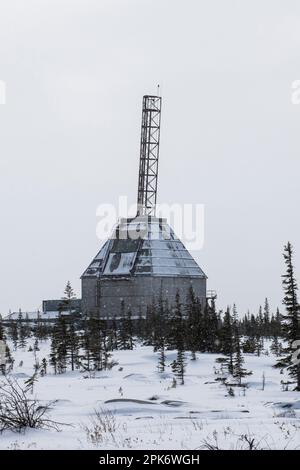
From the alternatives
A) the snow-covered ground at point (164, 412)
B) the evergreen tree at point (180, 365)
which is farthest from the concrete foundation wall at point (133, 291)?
the evergreen tree at point (180, 365)

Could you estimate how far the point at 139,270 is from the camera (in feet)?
233

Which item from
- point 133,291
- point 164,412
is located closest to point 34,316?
point 133,291

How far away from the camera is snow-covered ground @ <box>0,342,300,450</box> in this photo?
36.4ft

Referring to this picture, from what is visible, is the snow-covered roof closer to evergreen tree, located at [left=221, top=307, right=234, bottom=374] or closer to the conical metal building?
the conical metal building

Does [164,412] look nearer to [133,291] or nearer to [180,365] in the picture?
[180,365]

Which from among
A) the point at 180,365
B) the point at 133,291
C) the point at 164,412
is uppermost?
the point at 164,412

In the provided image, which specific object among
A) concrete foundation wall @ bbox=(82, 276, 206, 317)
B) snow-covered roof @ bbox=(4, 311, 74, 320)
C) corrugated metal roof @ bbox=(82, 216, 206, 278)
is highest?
corrugated metal roof @ bbox=(82, 216, 206, 278)

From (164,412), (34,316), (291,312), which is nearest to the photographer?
(164,412)

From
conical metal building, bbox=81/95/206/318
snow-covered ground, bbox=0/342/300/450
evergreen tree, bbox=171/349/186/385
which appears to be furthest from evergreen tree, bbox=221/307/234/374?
conical metal building, bbox=81/95/206/318

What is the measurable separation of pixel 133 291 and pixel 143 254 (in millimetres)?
4542

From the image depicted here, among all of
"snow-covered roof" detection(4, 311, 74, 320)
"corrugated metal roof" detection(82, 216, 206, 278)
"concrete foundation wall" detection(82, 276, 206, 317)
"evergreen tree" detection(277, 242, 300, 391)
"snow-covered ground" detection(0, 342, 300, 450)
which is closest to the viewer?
"snow-covered ground" detection(0, 342, 300, 450)
